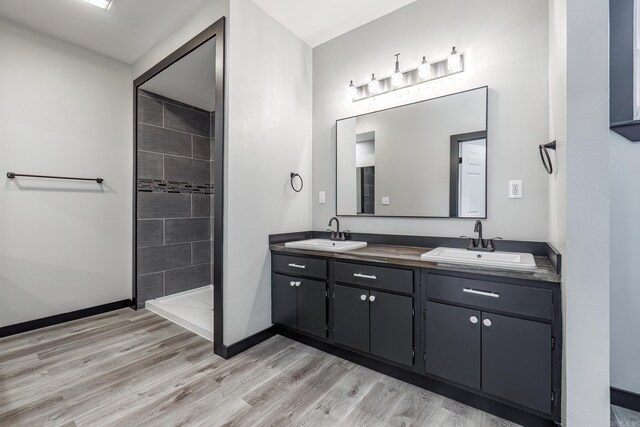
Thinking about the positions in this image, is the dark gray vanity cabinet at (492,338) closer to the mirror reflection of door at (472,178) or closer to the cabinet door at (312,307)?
the mirror reflection of door at (472,178)

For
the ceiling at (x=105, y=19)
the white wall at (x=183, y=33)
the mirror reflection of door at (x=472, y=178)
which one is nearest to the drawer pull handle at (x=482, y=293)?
the mirror reflection of door at (x=472, y=178)

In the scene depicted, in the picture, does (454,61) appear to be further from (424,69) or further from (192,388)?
(192,388)

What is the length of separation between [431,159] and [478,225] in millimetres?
613

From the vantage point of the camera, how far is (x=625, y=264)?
1558 mm

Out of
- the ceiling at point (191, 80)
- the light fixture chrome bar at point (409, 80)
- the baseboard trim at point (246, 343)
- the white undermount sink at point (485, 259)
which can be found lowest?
the baseboard trim at point (246, 343)

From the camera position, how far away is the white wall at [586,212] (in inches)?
44.6

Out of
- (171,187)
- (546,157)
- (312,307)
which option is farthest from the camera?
(171,187)

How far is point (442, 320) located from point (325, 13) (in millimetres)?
2517

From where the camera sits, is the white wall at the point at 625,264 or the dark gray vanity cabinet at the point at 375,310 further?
the dark gray vanity cabinet at the point at 375,310

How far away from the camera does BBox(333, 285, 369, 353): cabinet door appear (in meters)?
1.93

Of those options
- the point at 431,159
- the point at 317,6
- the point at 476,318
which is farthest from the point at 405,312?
the point at 317,6

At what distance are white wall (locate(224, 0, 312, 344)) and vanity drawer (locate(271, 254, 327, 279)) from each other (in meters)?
0.11

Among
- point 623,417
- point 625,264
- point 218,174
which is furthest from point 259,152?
point 623,417

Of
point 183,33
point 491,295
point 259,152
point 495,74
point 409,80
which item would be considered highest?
point 183,33
